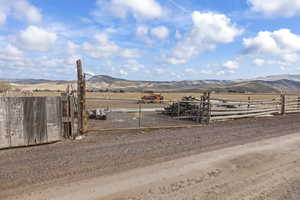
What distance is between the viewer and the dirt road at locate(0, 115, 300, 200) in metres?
4.66

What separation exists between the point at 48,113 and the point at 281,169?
7060mm

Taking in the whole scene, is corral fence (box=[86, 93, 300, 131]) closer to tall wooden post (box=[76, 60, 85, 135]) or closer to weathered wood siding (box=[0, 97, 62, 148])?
tall wooden post (box=[76, 60, 85, 135])

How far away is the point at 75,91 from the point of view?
9969 millimetres

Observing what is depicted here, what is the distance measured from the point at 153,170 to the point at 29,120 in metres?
4.68

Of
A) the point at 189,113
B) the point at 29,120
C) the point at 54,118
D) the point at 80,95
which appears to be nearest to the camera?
the point at 29,120

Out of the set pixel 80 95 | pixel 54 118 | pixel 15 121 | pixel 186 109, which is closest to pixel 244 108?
pixel 186 109

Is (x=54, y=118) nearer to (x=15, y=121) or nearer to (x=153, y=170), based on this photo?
(x=15, y=121)

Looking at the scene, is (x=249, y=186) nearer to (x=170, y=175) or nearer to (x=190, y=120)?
(x=170, y=175)

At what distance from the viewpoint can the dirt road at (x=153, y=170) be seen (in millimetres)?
4660

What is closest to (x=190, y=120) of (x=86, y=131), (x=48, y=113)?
(x=86, y=131)

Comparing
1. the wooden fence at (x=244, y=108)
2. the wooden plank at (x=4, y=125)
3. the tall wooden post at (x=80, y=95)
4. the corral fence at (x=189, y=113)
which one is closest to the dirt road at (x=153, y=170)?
the wooden plank at (x=4, y=125)

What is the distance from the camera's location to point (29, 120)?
834cm

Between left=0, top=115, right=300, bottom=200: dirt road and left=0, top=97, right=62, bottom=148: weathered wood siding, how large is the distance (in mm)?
449

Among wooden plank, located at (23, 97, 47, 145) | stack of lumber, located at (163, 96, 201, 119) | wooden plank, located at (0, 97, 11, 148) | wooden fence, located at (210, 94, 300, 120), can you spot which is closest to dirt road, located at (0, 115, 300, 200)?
wooden plank, located at (0, 97, 11, 148)
